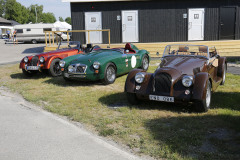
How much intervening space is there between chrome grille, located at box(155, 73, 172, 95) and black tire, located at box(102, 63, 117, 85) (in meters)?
3.01

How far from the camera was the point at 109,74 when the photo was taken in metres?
8.71

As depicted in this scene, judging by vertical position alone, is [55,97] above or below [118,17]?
below

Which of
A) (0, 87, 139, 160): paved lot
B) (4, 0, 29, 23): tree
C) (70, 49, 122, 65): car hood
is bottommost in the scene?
(0, 87, 139, 160): paved lot

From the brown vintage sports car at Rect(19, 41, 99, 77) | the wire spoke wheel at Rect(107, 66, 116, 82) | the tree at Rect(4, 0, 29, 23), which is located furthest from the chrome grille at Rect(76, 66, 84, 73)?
the tree at Rect(4, 0, 29, 23)

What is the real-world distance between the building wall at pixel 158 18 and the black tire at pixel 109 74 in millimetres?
9151

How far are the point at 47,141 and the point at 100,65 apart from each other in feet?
14.0

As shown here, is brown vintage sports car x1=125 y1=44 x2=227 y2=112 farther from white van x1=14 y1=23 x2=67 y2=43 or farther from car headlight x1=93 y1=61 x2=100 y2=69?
white van x1=14 y1=23 x2=67 y2=43

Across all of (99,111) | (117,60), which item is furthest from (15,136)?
(117,60)

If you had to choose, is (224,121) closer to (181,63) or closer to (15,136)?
(181,63)

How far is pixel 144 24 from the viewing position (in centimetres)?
1753

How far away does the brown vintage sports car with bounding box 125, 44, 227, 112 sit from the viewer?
17.6 ft

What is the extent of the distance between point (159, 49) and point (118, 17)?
3.72 m

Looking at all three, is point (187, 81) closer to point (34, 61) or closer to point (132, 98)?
point (132, 98)

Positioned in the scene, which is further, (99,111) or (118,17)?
(118,17)
